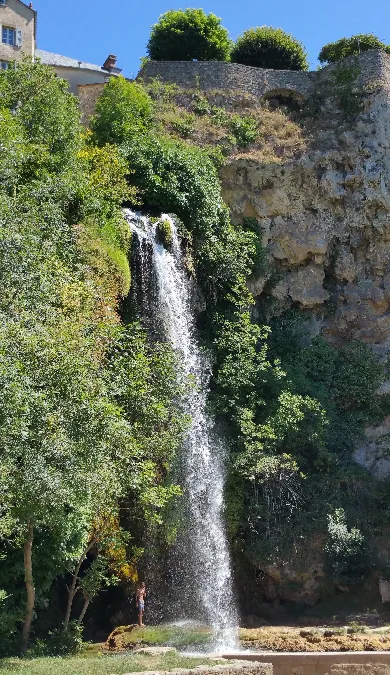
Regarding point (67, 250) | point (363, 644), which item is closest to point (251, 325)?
point (67, 250)

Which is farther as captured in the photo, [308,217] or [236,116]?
[236,116]

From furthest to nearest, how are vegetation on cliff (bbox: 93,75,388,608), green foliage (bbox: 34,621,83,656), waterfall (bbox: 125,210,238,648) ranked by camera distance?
1. vegetation on cliff (bbox: 93,75,388,608)
2. waterfall (bbox: 125,210,238,648)
3. green foliage (bbox: 34,621,83,656)

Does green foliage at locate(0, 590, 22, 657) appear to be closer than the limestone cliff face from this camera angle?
Yes

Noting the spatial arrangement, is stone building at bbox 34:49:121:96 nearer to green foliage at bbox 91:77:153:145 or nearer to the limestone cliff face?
green foliage at bbox 91:77:153:145

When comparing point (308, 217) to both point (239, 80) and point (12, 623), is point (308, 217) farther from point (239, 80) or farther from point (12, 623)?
point (12, 623)

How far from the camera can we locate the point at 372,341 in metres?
23.2

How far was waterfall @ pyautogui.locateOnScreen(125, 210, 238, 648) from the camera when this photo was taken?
1708 centimetres

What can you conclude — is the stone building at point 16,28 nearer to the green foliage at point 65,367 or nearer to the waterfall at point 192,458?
the green foliage at point 65,367

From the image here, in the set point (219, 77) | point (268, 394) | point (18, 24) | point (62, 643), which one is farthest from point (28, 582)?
point (18, 24)

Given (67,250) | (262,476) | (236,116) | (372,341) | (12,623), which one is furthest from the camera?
(236,116)

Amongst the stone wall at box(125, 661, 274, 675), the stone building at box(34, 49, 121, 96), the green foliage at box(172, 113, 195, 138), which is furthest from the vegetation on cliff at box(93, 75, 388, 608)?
the stone building at box(34, 49, 121, 96)

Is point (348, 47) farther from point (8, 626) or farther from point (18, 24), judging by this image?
point (8, 626)

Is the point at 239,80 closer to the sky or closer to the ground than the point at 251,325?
closer to the sky

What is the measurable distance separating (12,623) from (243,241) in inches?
512
